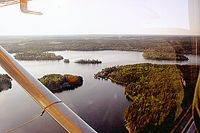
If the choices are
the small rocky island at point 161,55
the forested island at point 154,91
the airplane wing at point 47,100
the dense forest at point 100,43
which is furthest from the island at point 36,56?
the airplane wing at point 47,100

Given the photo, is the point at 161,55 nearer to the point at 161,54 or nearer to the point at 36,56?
the point at 161,54

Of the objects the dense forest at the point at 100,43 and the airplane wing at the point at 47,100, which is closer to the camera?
the airplane wing at the point at 47,100

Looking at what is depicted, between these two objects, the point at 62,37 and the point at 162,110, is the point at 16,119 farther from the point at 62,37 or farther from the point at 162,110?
the point at 162,110

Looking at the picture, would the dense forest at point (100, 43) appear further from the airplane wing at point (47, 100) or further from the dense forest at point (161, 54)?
the airplane wing at point (47, 100)

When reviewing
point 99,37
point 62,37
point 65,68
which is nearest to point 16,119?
point 65,68

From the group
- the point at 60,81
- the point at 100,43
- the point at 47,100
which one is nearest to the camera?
the point at 47,100

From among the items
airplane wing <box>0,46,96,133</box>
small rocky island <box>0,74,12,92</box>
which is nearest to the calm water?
small rocky island <box>0,74,12,92</box>

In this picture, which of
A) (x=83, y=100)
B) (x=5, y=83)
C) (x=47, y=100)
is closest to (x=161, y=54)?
(x=83, y=100)
